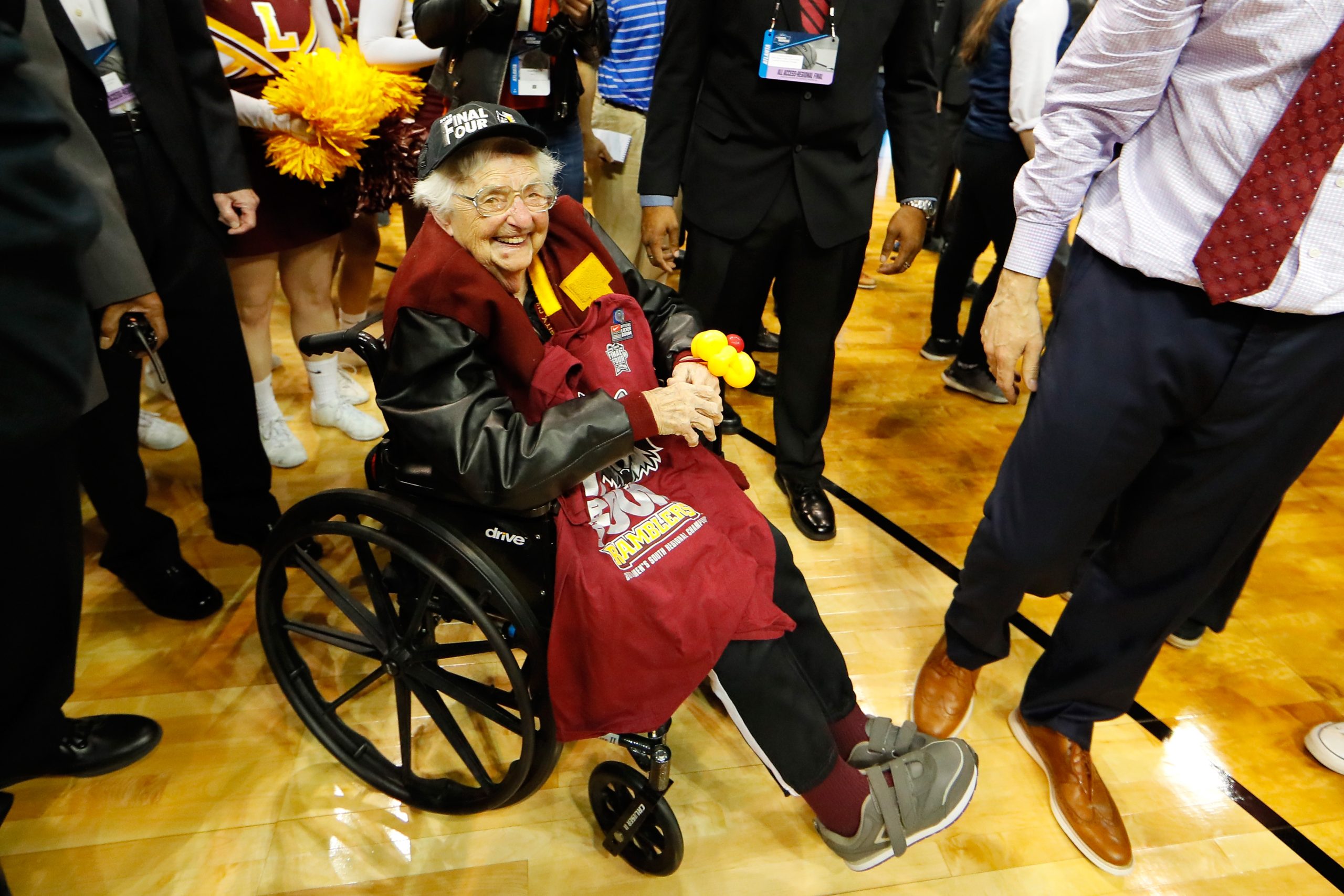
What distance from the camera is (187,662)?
1899 millimetres

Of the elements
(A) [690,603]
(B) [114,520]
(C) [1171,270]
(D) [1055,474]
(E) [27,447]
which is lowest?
(B) [114,520]

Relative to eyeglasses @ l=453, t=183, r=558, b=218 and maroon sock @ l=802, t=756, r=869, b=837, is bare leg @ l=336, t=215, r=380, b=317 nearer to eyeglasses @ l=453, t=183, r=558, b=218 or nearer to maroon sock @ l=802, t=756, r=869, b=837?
eyeglasses @ l=453, t=183, r=558, b=218

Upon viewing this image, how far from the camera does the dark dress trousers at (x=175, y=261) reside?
1.59 metres

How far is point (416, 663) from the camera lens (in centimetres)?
145

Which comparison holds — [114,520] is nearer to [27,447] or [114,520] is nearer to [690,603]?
[27,447]

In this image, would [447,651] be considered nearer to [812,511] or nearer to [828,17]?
[812,511]

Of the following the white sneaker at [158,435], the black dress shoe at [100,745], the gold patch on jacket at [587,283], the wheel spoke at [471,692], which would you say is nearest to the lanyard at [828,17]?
the gold patch on jacket at [587,283]

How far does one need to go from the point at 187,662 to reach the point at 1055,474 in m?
1.92

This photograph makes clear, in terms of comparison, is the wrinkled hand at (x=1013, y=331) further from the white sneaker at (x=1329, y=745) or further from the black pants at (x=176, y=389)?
the black pants at (x=176, y=389)

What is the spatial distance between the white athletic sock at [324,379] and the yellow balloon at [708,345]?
1.74 metres

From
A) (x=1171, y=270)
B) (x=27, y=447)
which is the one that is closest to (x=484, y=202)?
(x=27, y=447)

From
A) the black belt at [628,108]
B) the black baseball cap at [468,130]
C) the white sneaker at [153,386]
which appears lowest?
the white sneaker at [153,386]

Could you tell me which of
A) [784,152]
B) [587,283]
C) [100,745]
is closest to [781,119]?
[784,152]

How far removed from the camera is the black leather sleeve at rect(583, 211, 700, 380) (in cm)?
156
